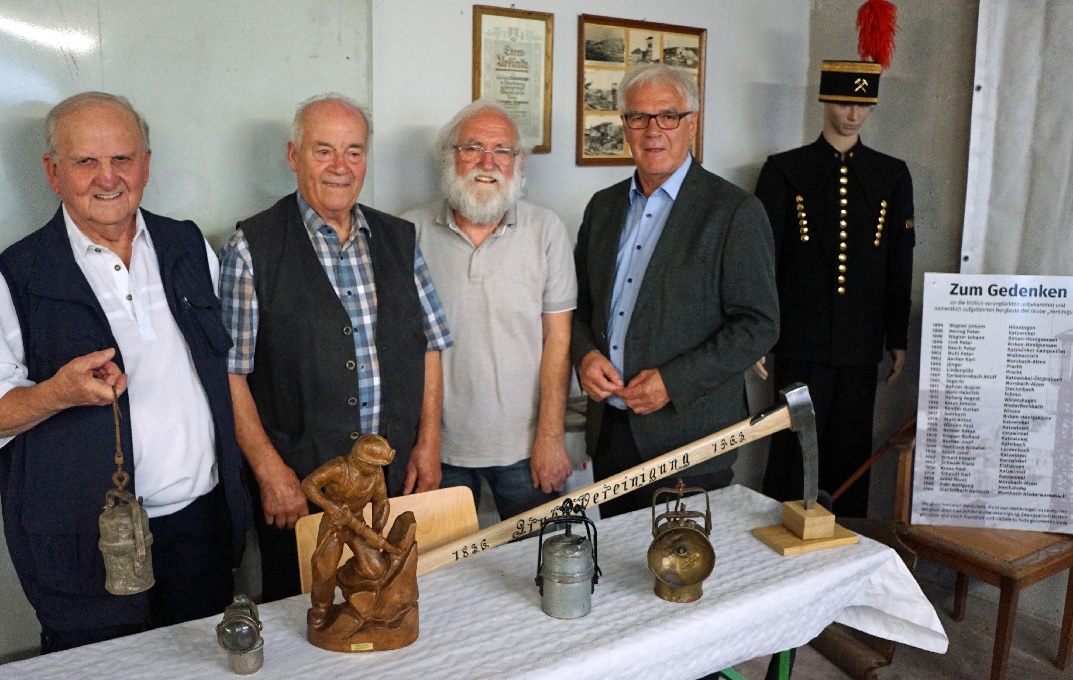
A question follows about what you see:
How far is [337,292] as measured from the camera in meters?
2.28

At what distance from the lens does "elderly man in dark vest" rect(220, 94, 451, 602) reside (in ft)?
7.30

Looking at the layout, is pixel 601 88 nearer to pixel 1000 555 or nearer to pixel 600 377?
pixel 600 377

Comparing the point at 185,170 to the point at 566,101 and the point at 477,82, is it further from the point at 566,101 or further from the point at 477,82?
the point at 566,101

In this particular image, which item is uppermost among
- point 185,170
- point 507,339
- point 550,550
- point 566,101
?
point 566,101

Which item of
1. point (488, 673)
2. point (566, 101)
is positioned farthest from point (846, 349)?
point (488, 673)

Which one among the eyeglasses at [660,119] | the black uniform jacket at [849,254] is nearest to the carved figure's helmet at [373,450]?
the eyeglasses at [660,119]

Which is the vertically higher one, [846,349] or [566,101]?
[566,101]

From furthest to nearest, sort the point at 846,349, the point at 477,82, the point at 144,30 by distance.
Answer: the point at 846,349 < the point at 477,82 < the point at 144,30

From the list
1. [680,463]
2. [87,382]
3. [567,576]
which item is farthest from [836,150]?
[87,382]

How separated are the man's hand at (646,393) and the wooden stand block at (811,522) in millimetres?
521

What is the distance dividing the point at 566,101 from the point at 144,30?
→ 152 cm

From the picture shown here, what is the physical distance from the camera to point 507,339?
103 inches

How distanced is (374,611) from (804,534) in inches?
38.8

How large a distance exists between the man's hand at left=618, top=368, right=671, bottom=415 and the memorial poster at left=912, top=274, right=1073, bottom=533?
1.06 metres
